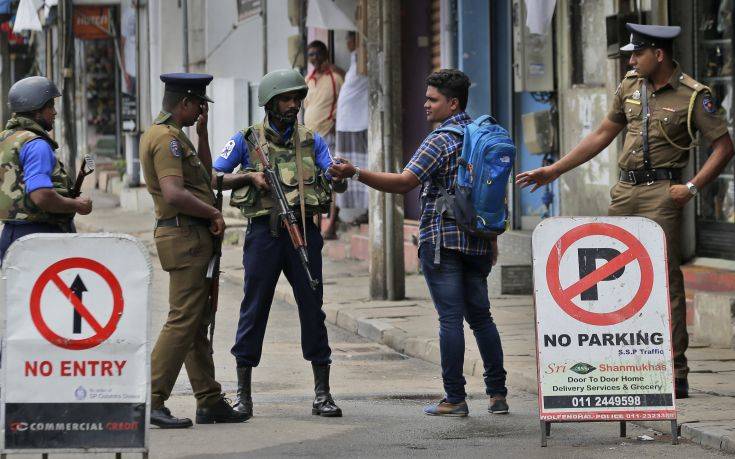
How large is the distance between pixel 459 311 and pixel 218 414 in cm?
140

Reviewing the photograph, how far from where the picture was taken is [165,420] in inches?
306

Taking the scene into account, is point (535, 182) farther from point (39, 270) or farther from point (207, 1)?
point (207, 1)

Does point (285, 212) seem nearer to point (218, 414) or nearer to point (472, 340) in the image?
point (218, 414)

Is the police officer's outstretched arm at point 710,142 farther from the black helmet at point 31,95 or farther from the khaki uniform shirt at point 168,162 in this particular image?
the black helmet at point 31,95

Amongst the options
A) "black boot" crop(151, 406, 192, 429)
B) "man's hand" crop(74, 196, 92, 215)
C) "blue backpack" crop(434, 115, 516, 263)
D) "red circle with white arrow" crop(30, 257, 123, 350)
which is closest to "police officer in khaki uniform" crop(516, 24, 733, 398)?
"blue backpack" crop(434, 115, 516, 263)

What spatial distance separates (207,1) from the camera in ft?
74.4

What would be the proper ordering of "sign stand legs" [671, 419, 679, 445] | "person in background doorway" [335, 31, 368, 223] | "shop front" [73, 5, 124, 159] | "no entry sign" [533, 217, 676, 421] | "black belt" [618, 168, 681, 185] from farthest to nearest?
"shop front" [73, 5, 124, 159] < "person in background doorway" [335, 31, 368, 223] < "black belt" [618, 168, 681, 185] < "sign stand legs" [671, 419, 679, 445] < "no entry sign" [533, 217, 676, 421]

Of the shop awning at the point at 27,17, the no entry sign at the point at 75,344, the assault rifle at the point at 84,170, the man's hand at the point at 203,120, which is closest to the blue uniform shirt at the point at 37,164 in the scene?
the assault rifle at the point at 84,170

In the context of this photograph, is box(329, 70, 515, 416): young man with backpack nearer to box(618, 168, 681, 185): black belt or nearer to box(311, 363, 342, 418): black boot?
box(311, 363, 342, 418): black boot

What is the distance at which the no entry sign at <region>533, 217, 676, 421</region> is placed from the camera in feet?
23.2

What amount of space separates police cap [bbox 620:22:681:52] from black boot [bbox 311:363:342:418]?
2454 mm

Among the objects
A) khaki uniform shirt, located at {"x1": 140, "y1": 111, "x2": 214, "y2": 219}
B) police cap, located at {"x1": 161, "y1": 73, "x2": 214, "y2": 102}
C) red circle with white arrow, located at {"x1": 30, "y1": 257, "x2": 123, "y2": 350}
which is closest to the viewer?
red circle with white arrow, located at {"x1": 30, "y1": 257, "x2": 123, "y2": 350}

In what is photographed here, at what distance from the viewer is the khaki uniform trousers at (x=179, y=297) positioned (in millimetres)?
7664

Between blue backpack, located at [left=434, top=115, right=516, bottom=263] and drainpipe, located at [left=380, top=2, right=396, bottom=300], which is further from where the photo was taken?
drainpipe, located at [left=380, top=2, right=396, bottom=300]
